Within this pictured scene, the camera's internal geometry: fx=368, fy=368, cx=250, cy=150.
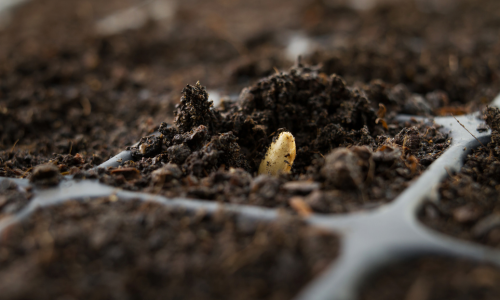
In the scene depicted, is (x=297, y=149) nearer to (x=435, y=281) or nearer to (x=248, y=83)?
(x=435, y=281)

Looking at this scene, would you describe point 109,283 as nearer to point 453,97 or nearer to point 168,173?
point 168,173

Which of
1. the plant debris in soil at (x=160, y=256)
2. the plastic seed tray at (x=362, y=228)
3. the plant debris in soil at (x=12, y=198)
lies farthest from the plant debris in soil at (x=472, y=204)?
the plant debris in soil at (x=12, y=198)

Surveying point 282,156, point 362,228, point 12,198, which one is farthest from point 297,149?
point 12,198

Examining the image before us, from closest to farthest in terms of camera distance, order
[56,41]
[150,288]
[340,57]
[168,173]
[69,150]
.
Answer: 1. [150,288]
2. [168,173]
3. [69,150]
4. [340,57]
5. [56,41]

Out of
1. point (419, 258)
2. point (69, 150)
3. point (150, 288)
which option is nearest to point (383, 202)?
point (419, 258)

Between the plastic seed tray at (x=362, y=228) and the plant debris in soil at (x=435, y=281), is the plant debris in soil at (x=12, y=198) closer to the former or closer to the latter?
the plastic seed tray at (x=362, y=228)

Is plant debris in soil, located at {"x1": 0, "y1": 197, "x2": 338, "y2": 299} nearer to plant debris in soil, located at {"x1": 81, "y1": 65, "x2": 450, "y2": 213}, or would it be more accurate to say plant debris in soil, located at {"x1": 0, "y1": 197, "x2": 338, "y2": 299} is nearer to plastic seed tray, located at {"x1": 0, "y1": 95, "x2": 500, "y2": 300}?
plastic seed tray, located at {"x1": 0, "y1": 95, "x2": 500, "y2": 300}
